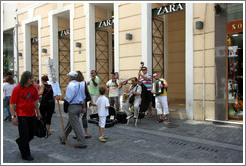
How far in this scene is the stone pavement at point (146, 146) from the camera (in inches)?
179

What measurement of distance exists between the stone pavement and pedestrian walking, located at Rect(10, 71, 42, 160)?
0.98ft

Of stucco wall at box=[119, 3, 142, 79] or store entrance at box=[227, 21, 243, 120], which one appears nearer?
store entrance at box=[227, 21, 243, 120]

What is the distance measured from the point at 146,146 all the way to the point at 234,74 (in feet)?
13.3

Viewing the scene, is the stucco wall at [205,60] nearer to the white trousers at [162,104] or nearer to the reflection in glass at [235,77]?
the reflection in glass at [235,77]

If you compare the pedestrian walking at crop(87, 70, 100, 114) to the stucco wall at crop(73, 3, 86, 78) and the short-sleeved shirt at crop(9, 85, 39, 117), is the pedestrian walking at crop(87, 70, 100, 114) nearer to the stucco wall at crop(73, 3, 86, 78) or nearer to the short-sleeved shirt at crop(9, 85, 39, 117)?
the stucco wall at crop(73, 3, 86, 78)

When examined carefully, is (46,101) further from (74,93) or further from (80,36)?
(80,36)

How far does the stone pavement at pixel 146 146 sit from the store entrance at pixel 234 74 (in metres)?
0.62

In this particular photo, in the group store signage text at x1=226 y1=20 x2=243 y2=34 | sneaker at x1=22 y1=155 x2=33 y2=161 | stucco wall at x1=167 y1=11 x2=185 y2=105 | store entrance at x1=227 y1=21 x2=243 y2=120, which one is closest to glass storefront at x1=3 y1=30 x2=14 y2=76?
stucco wall at x1=167 y1=11 x2=185 y2=105

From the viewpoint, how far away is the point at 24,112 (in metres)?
4.48

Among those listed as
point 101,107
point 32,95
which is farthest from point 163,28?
point 32,95

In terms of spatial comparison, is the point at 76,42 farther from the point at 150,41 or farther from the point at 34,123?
the point at 34,123

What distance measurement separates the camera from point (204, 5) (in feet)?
25.3

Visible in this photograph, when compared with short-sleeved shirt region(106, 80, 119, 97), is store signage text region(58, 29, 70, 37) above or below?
above

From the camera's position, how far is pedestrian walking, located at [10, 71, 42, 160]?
14.6ft
